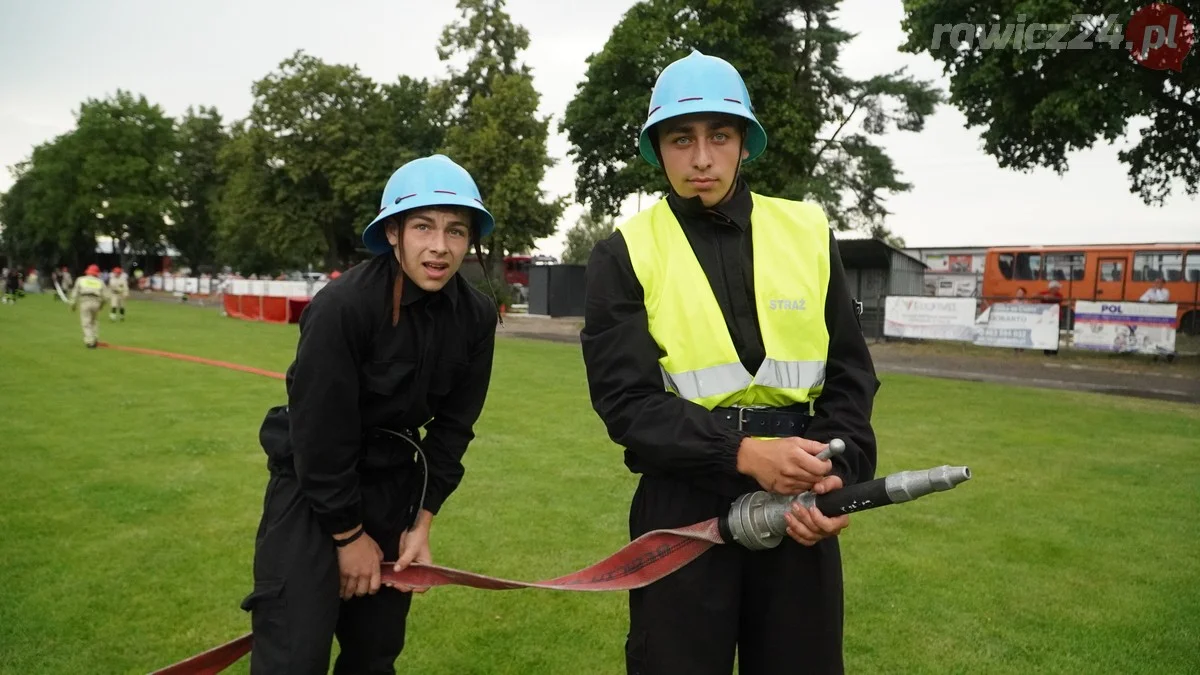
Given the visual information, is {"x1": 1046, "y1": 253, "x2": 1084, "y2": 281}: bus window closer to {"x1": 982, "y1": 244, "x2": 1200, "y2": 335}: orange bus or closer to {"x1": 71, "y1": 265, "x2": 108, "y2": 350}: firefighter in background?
{"x1": 982, "y1": 244, "x2": 1200, "y2": 335}: orange bus

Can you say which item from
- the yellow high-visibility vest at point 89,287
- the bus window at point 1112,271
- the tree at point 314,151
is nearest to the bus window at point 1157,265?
the bus window at point 1112,271

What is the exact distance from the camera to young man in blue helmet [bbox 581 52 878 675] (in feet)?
7.79

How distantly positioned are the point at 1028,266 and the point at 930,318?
12.3 meters

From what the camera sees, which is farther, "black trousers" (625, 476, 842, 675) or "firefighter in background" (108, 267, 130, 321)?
"firefighter in background" (108, 267, 130, 321)

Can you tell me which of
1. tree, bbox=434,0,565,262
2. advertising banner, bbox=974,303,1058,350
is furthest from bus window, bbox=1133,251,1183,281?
tree, bbox=434,0,565,262

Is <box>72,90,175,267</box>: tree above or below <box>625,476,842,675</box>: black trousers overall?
above

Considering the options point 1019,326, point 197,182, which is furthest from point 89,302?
point 197,182

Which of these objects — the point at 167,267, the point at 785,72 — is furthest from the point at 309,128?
the point at 167,267

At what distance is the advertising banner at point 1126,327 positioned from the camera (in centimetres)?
1936

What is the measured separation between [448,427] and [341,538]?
58 centimetres

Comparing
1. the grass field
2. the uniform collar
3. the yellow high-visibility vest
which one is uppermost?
the uniform collar

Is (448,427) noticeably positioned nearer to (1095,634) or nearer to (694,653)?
(694,653)

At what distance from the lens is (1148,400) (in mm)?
13953

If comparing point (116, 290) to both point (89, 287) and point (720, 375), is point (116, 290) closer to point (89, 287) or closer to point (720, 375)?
point (89, 287)
